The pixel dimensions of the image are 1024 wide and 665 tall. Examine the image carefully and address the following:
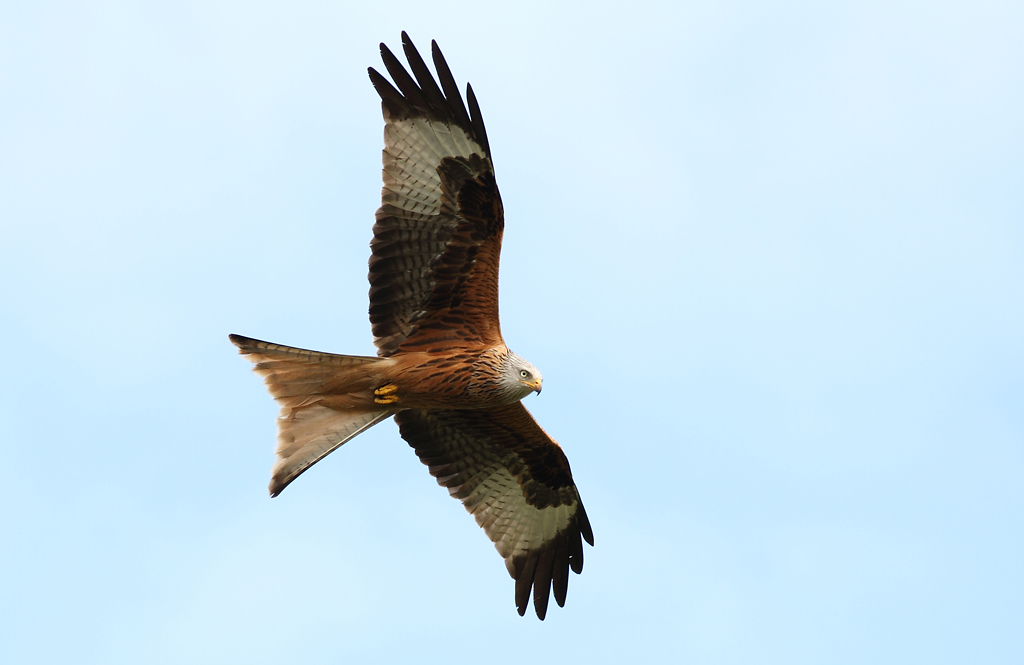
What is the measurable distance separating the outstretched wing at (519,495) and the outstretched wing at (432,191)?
1.84 metres

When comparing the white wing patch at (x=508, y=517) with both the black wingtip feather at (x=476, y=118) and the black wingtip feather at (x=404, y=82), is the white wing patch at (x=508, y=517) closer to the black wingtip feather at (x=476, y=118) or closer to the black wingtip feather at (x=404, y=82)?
the black wingtip feather at (x=476, y=118)

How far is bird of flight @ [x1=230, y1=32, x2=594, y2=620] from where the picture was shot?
33.6 ft

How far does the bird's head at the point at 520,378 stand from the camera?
10305 millimetres

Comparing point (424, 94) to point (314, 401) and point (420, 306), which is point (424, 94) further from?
point (314, 401)

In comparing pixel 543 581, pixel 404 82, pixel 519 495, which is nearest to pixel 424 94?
pixel 404 82

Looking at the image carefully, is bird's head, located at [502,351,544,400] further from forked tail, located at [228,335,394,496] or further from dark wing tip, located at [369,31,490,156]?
dark wing tip, located at [369,31,490,156]

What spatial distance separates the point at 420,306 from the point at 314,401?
1247mm

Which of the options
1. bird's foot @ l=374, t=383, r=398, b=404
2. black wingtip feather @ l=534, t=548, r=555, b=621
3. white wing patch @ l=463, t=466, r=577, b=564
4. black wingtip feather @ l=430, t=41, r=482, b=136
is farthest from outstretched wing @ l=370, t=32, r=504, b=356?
black wingtip feather @ l=534, t=548, r=555, b=621

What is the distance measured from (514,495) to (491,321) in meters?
2.17

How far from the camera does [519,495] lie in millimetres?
11992

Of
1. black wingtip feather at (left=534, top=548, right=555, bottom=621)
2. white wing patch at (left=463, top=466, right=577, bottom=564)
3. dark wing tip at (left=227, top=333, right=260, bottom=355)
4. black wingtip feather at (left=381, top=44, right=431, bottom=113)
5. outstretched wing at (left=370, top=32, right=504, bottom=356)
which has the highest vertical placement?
black wingtip feather at (left=381, top=44, right=431, bottom=113)

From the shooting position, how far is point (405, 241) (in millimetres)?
10336

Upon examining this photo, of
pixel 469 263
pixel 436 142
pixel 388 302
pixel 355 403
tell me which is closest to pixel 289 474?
pixel 355 403

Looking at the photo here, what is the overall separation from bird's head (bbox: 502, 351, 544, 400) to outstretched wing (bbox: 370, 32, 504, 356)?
70 centimetres
